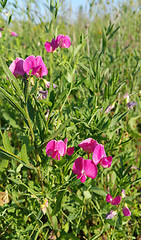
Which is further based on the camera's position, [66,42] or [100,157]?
[66,42]

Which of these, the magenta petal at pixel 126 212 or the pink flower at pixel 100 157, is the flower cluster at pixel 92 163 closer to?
the pink flower at pixel 100 157

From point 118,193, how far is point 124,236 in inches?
13.0

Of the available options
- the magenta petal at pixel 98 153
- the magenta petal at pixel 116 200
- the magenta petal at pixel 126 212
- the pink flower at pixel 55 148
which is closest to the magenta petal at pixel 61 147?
the pink flower at pixel 55 148

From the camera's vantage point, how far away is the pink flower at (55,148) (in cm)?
82

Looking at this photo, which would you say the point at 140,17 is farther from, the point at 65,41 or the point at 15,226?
the point at 15,226

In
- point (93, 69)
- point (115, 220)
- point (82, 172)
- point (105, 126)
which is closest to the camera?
point (82, 172)

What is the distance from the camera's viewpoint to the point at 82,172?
0.81m

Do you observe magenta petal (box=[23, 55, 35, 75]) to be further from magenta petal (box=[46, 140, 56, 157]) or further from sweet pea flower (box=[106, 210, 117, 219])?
sweet pea flower (box=[106, 210, 117, 219])

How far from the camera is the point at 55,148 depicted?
82cm

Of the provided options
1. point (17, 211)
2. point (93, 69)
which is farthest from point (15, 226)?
point (93, 69)

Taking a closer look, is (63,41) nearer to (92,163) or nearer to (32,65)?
(32,65)

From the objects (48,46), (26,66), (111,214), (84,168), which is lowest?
(111,214)

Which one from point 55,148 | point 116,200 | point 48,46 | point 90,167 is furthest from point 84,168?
point 48,46

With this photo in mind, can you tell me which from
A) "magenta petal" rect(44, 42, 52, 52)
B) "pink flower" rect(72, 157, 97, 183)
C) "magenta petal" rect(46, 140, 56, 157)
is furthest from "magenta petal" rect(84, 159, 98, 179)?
"magenta petal" rect(44, 42, 52, 52)
